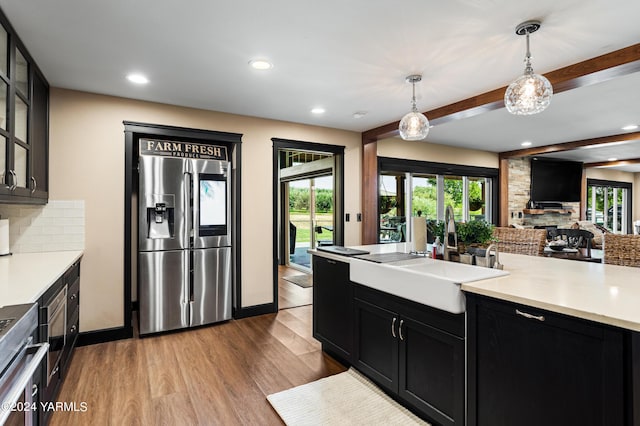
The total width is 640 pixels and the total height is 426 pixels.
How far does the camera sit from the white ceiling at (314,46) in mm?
1947

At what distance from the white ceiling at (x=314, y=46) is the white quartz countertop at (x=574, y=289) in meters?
1.54

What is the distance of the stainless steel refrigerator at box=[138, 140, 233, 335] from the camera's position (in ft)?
11.3

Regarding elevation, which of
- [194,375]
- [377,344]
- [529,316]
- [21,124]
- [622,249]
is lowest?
[194,375]

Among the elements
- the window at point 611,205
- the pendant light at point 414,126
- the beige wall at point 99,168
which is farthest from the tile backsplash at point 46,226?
the window at point 611,205

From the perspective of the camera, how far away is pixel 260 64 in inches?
104

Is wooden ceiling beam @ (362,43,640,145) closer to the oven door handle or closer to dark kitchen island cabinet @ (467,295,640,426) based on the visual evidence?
dark kitchen island cabinet @ (467,295,640,426)

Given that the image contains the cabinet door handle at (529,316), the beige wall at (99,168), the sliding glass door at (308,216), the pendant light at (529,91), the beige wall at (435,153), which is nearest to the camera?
the cabinet door handle at (529,316)

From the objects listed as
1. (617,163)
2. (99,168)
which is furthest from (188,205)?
(617,163)

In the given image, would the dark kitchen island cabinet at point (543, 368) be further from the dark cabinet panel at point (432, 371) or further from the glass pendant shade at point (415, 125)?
the glass pendant shade at point (415, 125)

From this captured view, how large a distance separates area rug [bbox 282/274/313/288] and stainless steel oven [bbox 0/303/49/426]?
428cm

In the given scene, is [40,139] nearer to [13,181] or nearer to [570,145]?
[13,181]

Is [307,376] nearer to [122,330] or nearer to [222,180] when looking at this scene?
[122,330]

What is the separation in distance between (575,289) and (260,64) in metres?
2.53

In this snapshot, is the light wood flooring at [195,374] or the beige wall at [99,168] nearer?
the light wood flooring at [195,374]
